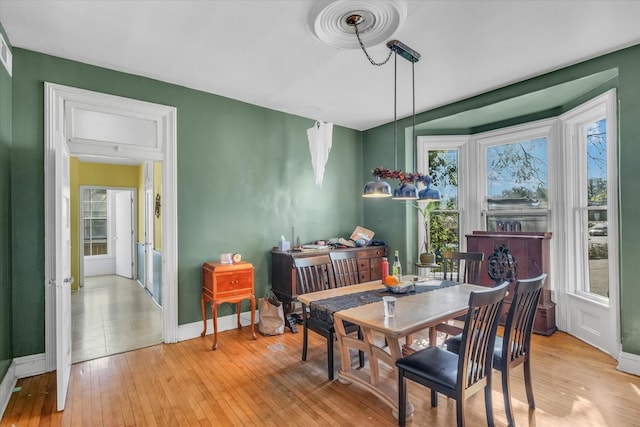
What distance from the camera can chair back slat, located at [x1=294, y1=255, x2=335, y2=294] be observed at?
357 centimetres

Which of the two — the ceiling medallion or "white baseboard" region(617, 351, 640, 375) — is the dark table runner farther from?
the ceiling medallion

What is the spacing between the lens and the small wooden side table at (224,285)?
3.48 meters

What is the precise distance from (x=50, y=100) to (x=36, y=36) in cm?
53

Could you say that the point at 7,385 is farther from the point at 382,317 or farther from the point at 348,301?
the point at 382,317

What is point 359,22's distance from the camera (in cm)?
238

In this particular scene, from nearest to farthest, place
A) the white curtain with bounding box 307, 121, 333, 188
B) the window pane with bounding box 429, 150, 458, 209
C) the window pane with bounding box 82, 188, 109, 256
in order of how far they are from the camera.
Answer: the white curtain with bounding box 307, 121, 333, 188, the window pane with bounding box 429, 150, 458, 209, the window pane with bounding box 82, 188, 109, 256

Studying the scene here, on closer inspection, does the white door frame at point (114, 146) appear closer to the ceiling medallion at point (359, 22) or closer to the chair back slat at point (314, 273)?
the chair back slat at point (314, 273)

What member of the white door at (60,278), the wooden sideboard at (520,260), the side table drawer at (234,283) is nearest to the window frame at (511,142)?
the wooden sideboard at (520,260)

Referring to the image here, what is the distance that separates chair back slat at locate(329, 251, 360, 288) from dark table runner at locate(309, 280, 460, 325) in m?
0.86

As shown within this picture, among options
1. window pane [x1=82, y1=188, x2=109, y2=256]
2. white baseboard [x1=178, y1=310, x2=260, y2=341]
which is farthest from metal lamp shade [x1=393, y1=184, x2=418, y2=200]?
window pane [x1=82, y1=188, x2=109, y2=256]

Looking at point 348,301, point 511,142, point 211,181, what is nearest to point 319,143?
point 211,181

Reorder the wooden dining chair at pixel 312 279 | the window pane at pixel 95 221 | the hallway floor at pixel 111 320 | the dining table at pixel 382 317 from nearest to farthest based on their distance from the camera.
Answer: the dining table at pixel 382 317
the wooden dining chair at pixel 312 279
the hallway floor at pixel 111 320
the window pane at pixel 95 221

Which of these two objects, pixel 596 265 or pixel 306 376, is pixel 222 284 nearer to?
pixel 306 376

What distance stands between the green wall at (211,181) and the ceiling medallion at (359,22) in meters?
1.92
